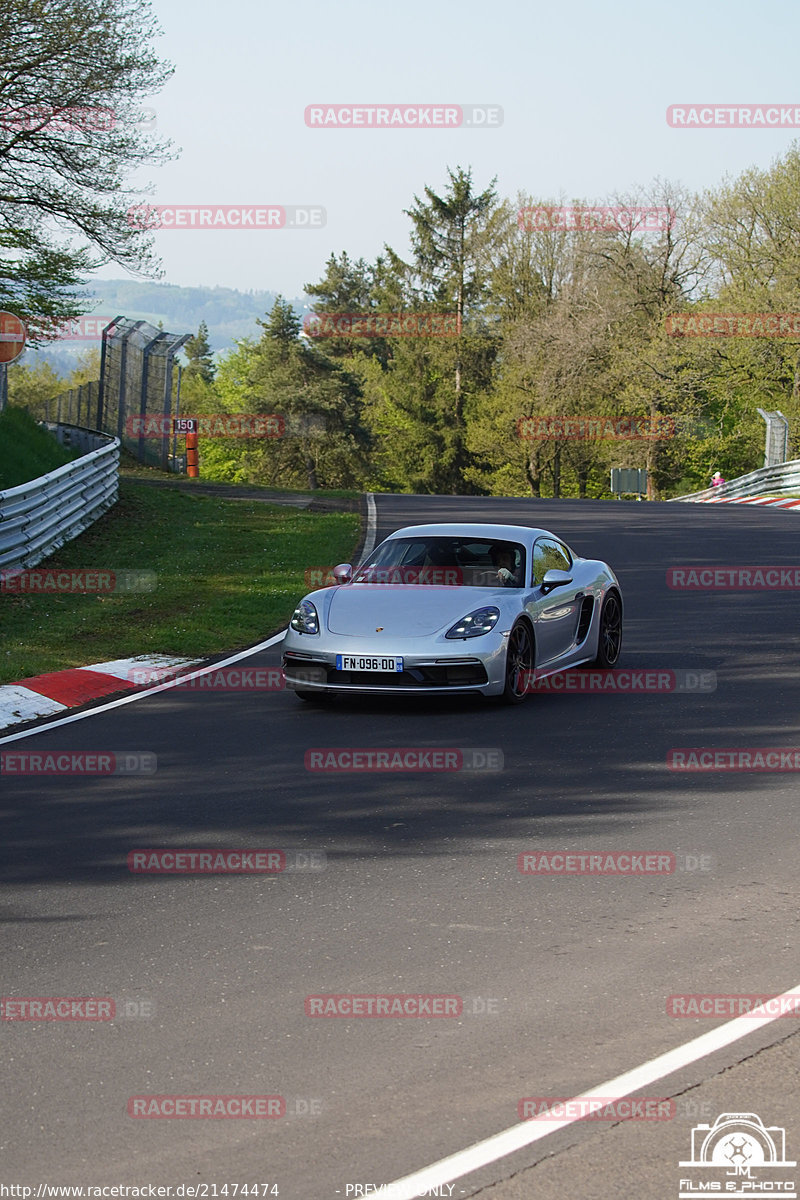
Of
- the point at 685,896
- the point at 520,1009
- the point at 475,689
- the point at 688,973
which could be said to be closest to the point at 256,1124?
the point at 520,1009

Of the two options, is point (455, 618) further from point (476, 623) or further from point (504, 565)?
point (504, 565)

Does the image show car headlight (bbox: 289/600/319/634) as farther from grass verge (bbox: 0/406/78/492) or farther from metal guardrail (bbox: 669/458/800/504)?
metal guardrail (bbox: 669/458/800/504)

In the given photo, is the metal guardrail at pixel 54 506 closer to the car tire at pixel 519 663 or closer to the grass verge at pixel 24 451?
the grass verge at pixel 24 451

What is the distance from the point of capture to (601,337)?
60.5 metres

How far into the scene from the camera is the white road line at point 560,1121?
360cm

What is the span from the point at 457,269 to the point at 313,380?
1046 cm

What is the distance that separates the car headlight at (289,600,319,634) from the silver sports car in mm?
11

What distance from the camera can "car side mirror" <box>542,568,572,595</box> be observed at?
11172 mm

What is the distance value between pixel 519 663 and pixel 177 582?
7.60 meters

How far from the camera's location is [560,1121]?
3.91m

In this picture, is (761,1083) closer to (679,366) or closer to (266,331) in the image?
(679,366)

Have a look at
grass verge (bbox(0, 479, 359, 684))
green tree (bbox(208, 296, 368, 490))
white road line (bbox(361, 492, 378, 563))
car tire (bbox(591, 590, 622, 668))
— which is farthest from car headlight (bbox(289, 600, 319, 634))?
green tree (bbox(208, 296, 368, 490))

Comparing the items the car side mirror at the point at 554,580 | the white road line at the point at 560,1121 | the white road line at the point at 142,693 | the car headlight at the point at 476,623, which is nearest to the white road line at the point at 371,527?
the white road line at the point at 142,693

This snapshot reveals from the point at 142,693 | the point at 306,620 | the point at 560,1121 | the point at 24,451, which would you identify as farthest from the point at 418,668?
the point at 24,451
